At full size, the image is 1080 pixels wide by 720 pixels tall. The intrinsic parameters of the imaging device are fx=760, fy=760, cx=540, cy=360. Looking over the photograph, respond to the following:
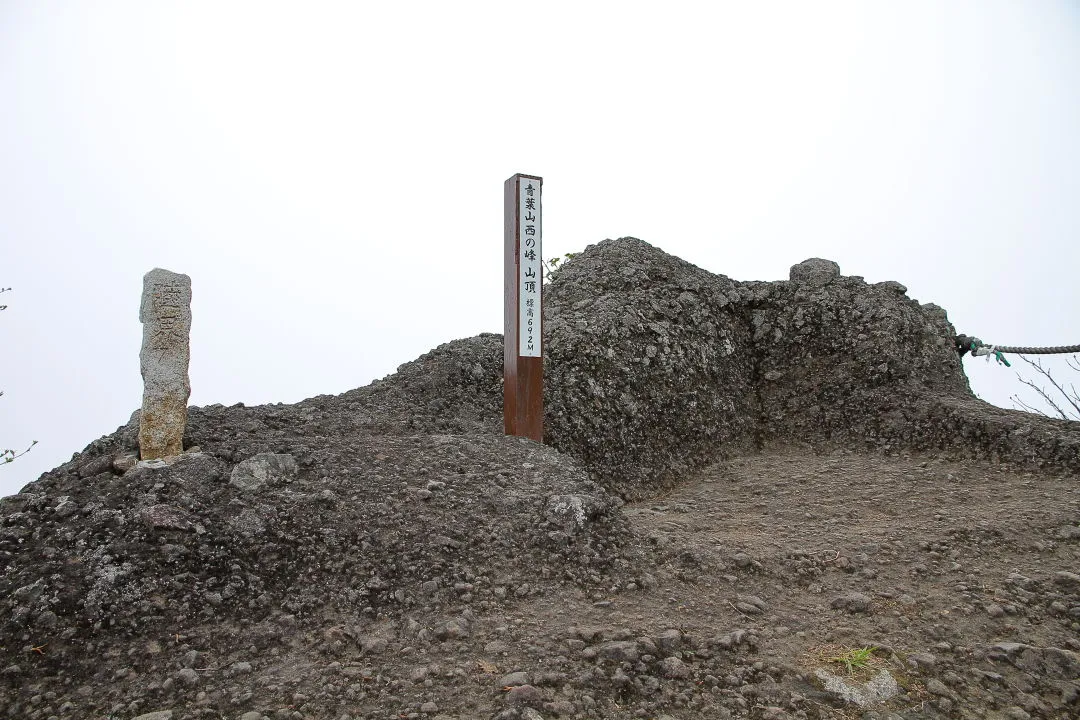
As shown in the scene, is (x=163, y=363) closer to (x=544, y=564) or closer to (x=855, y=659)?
(x=544, y=564)

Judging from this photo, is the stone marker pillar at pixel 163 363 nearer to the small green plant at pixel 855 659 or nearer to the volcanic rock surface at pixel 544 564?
the volcanic rock surface at pixel 544 564

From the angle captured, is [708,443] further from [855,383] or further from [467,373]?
[467,373]

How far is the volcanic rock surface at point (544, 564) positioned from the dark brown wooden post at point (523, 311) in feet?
1.22

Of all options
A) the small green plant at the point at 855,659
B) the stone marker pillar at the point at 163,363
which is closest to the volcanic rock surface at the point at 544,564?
the small green plant at the point at 855,659

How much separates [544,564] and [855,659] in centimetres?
171

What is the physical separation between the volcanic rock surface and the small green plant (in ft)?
0.07

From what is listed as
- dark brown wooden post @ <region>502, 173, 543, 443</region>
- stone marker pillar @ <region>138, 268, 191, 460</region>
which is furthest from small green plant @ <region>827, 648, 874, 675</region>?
stone marker pillar @ <region>138, 268, 191, 460</region>

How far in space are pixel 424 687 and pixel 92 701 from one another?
1435 millimetres

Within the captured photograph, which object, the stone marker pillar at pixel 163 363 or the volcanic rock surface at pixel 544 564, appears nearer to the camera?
the volcanic rock surface at pixel 544 564

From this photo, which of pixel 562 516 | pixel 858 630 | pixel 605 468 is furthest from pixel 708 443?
pixel 858 630

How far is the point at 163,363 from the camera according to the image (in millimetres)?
5164

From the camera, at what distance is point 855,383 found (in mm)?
8133

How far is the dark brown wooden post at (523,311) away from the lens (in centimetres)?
626

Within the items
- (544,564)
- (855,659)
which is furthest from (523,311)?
(855,659)
